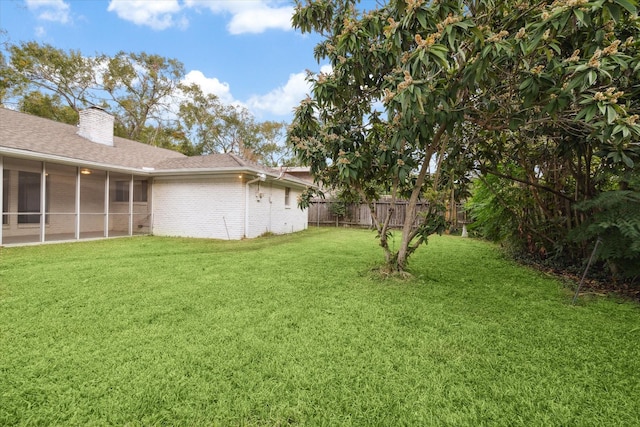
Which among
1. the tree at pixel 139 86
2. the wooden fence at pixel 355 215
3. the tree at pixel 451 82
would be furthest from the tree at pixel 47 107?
the tree at pixel 451 82

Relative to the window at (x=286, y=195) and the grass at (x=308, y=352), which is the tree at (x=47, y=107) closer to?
the window at (x=286, y=195)

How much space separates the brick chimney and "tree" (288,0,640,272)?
10687 mm

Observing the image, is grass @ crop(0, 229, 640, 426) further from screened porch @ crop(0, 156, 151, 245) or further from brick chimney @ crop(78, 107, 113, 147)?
brick chimney @ crop(78, 107, 113, 147)

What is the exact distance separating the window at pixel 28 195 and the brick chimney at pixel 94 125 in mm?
2712

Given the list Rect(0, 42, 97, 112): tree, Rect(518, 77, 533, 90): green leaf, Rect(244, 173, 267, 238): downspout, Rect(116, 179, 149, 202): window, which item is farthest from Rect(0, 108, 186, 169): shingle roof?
Rect(518, 77, 533, 90): green leaf

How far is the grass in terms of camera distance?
190 centimetres

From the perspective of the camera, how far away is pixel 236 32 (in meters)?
15.6

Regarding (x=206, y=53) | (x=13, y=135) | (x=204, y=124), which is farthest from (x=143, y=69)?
(x=13, y=135)

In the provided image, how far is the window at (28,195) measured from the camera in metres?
9.41

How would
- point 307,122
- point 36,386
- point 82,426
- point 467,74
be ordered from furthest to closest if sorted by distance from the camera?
1. point 307,122
2. point 467,74
3. point 36,386
4. point 82,426

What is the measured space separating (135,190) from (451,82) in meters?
12.4

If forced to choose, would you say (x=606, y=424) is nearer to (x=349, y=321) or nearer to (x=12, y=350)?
(x=349, y=321)

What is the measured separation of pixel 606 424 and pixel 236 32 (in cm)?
1844

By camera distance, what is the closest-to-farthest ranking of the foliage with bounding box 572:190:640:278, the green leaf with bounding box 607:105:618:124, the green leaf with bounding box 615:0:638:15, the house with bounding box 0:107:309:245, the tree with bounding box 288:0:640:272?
the green leaf with bounding box 615:0:638:15
the green leaf with bounding box 607:105:618:124
the tree with bounding box 288:0:640:272
the foliage with bounding box 572:190:640:278
the house with bounding box 0:107:309:245
